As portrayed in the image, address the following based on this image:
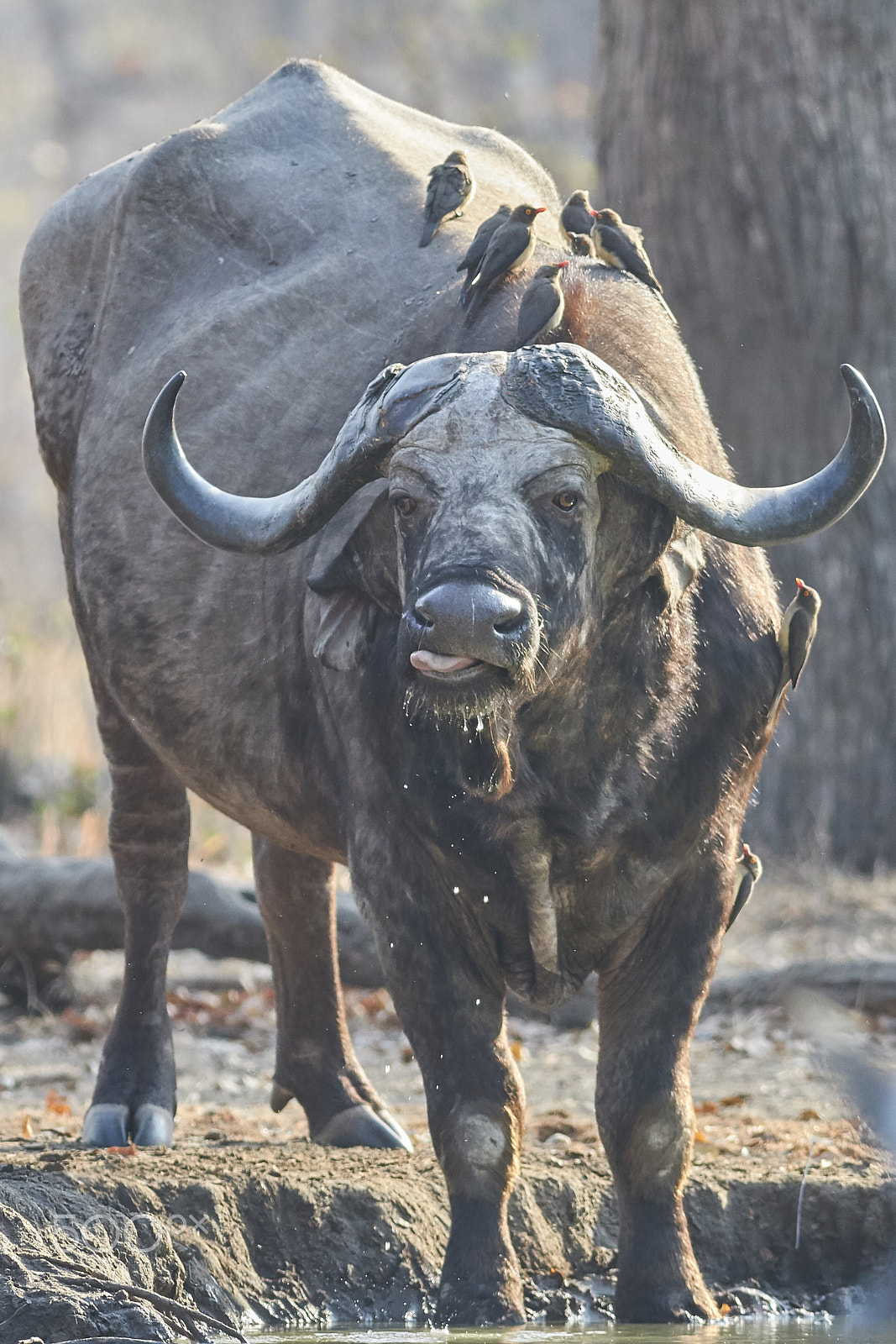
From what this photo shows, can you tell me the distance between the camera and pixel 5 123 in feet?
136

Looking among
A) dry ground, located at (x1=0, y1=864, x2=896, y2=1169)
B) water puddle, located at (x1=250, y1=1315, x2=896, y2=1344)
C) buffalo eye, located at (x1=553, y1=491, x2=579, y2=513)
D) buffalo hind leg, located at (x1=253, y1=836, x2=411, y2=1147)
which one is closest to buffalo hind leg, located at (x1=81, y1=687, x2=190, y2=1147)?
dry ground, located at (x1=0, y1=864, x2=896, y2=1169)

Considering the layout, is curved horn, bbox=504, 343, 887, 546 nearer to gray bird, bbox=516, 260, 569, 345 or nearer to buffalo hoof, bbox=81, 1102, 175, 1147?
gray bird, bbox=516, 260, 569, 345

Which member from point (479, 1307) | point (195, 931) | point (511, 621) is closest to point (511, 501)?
point (511, 621)

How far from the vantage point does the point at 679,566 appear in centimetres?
447

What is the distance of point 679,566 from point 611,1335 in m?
1.74

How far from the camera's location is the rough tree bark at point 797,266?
10.5 m

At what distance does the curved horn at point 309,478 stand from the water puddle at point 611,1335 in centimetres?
180

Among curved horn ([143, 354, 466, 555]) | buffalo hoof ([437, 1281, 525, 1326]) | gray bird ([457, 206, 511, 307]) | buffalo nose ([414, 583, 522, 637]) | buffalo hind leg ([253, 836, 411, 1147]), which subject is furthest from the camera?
buffalo hind leg ([253, 836, 411, 1147])

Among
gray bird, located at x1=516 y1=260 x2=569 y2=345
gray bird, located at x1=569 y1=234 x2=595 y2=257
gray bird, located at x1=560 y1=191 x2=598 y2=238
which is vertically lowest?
gray bird, located at x1=516 y1=260 x2=569 y2=345

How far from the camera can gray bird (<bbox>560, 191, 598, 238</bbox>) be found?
527 centimetres

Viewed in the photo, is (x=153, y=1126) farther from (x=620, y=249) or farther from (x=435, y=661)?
(x=620, y=249)

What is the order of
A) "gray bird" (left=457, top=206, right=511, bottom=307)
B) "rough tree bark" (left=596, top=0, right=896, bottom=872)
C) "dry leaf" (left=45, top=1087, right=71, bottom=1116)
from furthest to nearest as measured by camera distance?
"rough tree bark" (left=596, top=0, right=896, bottom=872), "dry leaf" (left=45, top=1087, right=71, bottom=1116), "gray bird" (left=457, top=206, right=511, bottom=307)

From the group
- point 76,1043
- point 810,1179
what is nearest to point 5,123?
point 76,1043

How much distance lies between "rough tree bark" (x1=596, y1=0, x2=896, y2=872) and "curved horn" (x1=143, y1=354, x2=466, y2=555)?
622 cm
